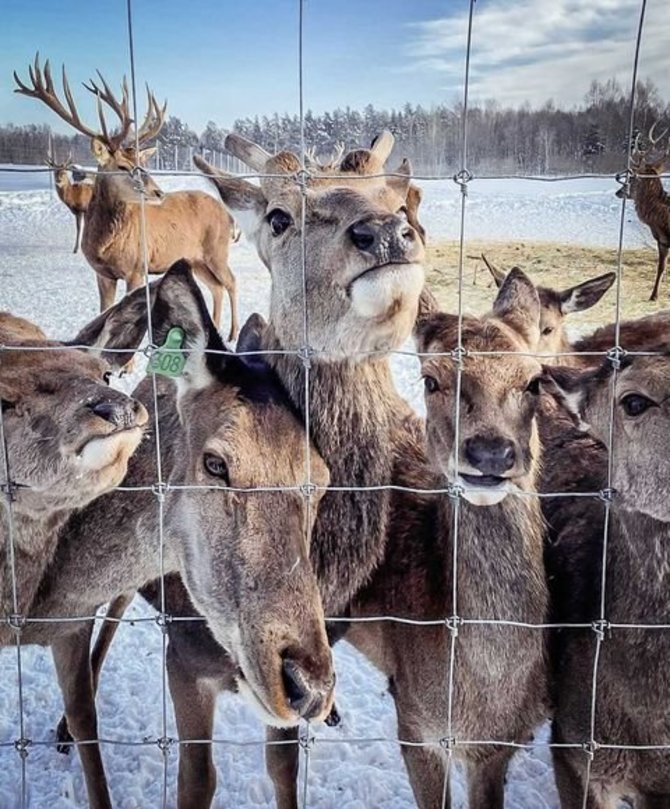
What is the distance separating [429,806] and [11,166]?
2.38m

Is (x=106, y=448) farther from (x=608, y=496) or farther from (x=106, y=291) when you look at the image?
(x=608, y=496)

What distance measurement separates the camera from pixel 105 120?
3094 millimetres

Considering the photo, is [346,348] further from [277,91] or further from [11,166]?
[11,166]

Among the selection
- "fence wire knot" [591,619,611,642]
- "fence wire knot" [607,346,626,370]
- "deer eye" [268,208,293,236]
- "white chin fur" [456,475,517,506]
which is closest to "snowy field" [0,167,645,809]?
"deer eye" [268,208,293,236]

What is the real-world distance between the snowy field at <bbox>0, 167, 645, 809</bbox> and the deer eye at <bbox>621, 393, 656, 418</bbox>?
702mm

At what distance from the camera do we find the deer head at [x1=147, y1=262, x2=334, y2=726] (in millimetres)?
2510

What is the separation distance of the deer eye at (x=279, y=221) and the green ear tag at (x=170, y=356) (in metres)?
0.48

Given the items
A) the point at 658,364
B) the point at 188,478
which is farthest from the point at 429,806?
the point at 658,364

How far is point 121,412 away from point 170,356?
11.5 inches

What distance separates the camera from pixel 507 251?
3.56m

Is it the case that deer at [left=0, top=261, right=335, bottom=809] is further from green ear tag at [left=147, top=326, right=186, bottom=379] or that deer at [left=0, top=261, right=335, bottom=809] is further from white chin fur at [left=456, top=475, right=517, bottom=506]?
white chin fur at [left=456, top=475, right=517, bottom=506]

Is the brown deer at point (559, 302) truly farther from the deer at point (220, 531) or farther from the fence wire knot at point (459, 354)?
the deer at point (220, 531)

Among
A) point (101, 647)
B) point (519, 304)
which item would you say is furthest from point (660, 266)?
point (101, 647)

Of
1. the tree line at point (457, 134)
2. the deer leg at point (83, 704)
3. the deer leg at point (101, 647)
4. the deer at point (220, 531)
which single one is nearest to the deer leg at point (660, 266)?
the tree line at point (457, 134)
